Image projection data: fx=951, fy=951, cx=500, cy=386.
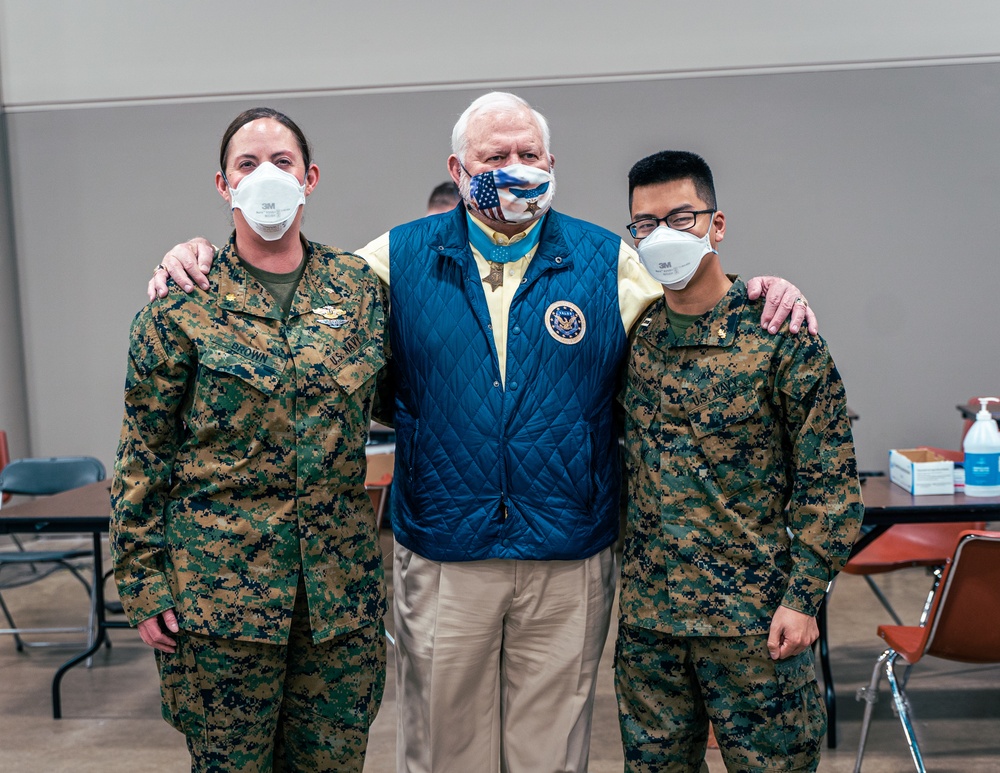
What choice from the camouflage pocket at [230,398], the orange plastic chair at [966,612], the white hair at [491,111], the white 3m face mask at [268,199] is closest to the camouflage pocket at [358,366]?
the camouflage pocket at [230,398]

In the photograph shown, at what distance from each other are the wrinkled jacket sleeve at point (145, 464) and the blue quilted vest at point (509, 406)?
0.51 meters

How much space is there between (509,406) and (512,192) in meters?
0.45

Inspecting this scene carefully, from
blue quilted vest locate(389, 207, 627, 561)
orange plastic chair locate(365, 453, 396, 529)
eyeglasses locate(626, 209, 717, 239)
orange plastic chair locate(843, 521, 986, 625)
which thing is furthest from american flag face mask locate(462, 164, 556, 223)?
orange plastic chair locate(843, 521, 986, 625)

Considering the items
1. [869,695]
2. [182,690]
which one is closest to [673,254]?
[182,690]

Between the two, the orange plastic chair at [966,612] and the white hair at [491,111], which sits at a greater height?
the white hair at [491,111]

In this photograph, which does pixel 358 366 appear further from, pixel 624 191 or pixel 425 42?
pixel 425 42

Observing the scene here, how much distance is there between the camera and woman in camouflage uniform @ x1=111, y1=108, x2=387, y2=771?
180cm

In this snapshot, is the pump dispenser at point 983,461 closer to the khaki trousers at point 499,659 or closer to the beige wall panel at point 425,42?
the khaki trousers at point 499,659

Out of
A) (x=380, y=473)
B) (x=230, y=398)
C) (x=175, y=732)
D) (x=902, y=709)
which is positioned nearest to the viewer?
(x=230, y=398)

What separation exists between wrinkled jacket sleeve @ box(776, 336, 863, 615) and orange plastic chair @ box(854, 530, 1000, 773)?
86cm

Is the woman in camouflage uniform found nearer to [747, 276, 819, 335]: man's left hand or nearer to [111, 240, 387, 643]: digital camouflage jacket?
[111, 240, 387, 643]: digital camouflage jacket

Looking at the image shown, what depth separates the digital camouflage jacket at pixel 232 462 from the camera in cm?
179

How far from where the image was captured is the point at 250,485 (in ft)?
5.96

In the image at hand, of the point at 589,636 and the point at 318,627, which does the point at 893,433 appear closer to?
the point at 589,636
